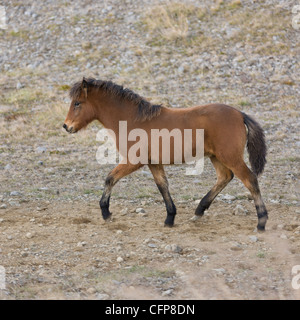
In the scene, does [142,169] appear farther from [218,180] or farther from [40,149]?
[218,180]

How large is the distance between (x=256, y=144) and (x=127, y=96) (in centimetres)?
195

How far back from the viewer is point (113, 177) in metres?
7.26

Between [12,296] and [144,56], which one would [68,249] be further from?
[144,56]

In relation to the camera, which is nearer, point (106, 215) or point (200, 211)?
point (106, 215)

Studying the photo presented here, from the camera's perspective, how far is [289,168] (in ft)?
32.9

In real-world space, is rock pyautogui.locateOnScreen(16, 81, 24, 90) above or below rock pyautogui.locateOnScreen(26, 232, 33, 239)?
above

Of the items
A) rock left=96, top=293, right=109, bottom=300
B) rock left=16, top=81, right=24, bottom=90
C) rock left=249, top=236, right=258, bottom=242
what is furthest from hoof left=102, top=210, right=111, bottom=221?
rock left=16, top=81, right=24, bottom=90

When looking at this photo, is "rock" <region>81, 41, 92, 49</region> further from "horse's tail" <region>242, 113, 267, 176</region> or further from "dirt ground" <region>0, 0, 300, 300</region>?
"horse's tail" <region>242, 113, 267, 176</region>

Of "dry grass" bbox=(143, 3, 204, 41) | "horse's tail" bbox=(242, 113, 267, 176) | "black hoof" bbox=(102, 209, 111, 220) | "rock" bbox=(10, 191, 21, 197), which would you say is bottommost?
"rock" bbox=(10, 191, 21, 197)

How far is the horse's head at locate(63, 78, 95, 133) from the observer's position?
7477 mm

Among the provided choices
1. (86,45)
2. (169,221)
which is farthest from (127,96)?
(86,45)

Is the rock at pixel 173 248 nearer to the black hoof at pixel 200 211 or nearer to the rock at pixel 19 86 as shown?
the black hoof at pixel 200 211

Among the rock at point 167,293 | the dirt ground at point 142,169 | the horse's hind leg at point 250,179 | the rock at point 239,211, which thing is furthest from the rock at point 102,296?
the rock at point 239,211

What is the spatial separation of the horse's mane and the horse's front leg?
70 cm
